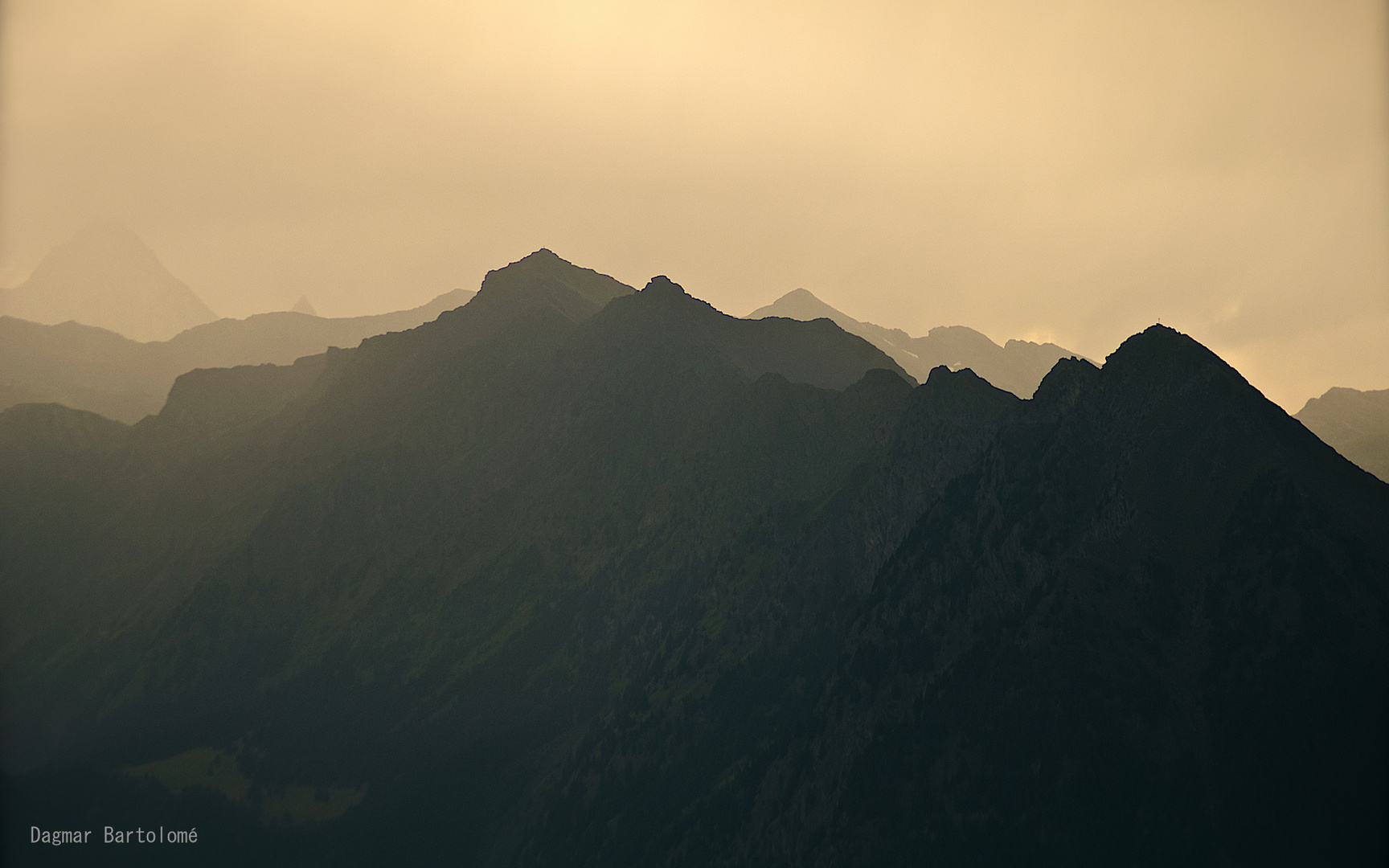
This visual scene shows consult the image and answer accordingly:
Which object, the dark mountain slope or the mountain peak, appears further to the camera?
A: the mountain peak

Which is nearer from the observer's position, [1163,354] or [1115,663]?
[1115,663]

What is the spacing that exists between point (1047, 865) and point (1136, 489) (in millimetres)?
52896

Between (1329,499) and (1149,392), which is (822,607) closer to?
(1149,392)

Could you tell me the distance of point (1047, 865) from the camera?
110 metres

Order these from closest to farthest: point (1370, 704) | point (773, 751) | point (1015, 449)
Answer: point (1370, 704), point (1015, 449), point (773, 751)

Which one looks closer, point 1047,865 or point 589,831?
point 1047,865

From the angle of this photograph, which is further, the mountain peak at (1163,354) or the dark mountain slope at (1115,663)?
the mountain peak at (1163,354)

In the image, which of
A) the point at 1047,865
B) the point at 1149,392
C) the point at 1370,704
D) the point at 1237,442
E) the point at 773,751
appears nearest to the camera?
the point at 1370,704

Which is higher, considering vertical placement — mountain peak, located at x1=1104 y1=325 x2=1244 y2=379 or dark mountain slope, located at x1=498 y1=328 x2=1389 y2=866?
mountain peak, located at x1=1104 y1=325 x2=1244 y2=379

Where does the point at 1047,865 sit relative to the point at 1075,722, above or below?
below

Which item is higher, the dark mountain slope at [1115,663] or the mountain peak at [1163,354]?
the mountain peak at [1163,354]

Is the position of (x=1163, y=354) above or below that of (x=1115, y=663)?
above

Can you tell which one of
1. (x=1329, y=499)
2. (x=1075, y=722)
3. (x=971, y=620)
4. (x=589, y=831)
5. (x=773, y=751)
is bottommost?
(x=589, y=831)

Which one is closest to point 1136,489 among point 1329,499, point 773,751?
point 1329,499
